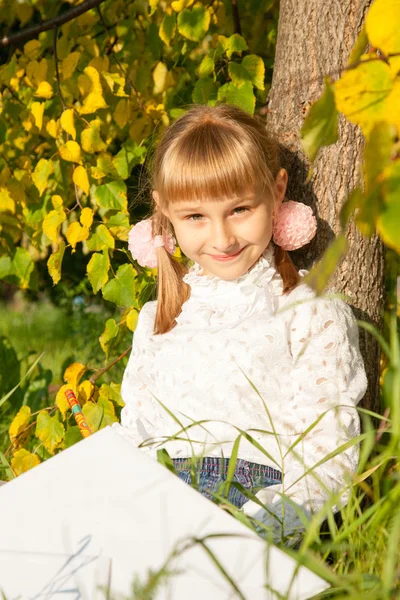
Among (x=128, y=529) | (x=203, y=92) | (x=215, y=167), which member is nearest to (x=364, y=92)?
(x=128, y=529)

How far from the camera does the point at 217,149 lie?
1722 millimetres

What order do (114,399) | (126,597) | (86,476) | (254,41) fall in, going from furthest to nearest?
(254,41), (114,399), (86,476), (126,597)

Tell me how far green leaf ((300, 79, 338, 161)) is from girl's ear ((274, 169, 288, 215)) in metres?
0.83

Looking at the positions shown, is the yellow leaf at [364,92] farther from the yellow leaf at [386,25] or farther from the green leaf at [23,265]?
the green leaf at [23,265]

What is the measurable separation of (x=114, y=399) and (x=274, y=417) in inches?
24.1

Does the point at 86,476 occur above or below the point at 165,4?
below

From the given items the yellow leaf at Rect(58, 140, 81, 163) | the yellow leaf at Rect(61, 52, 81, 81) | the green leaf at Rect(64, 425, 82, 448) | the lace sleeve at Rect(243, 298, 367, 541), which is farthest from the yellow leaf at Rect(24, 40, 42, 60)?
the lace sleeve at Rect(243, 298, 367, 541)

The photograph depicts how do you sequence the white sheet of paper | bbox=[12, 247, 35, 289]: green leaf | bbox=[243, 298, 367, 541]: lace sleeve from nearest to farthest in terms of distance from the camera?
the white sheet of paper, bbox=[243, 298, 367, 541]: lace sleeve, bbox=[12, 247, 35, 289]: green leaf

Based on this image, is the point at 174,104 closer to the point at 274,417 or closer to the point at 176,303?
the point at 176,303

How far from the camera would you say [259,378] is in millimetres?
1736

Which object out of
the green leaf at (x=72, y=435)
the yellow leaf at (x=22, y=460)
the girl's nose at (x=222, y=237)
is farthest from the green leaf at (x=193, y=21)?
the yellow leaf at (x=22, y=460)

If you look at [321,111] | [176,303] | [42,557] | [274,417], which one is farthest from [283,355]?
[321,111]

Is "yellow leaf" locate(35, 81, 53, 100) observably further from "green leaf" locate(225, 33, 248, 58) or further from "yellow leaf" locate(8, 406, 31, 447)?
"yellow leaf" locate(8, 406, 31, 447)

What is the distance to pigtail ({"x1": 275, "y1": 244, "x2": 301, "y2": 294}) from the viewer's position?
1832mm
